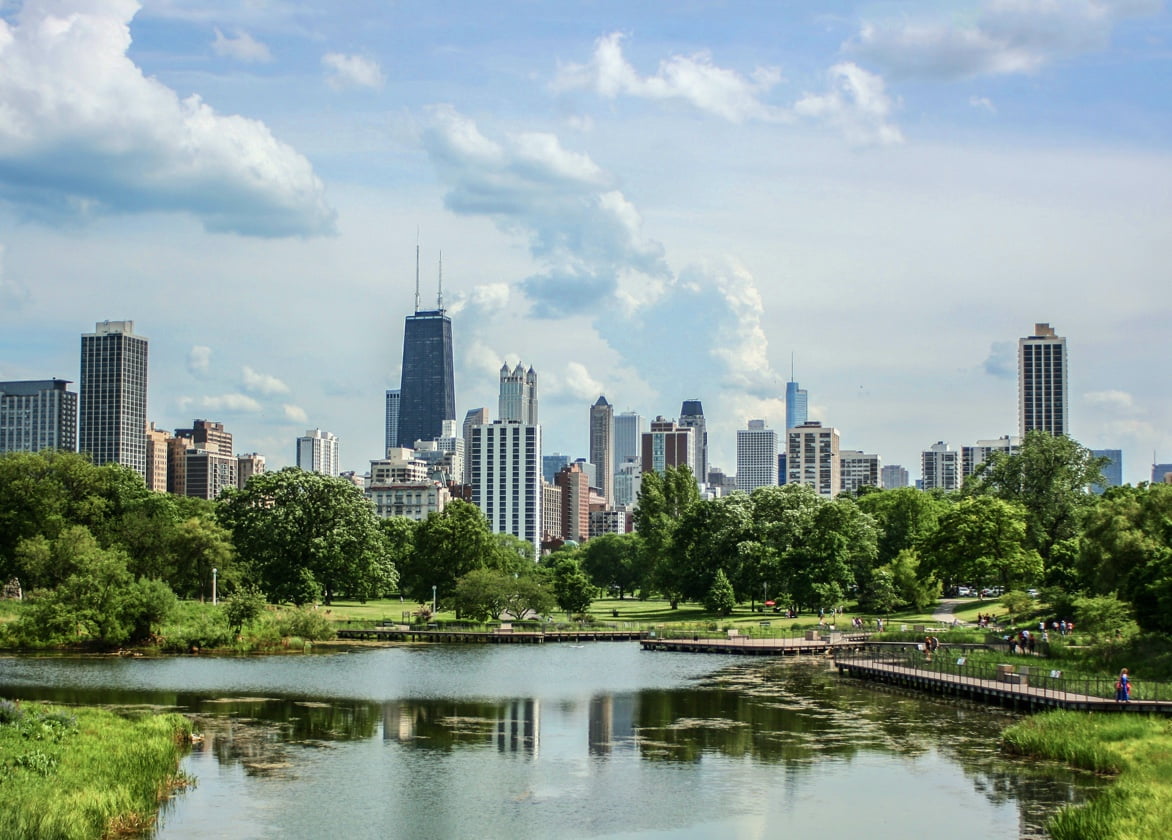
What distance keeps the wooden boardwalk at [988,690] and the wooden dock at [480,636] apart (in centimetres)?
2854

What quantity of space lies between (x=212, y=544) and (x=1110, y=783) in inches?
3079

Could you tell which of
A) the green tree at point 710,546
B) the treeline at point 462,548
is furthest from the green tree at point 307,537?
the green tree at point 710,546

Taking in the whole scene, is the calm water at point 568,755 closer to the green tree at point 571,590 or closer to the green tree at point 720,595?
the green tree at point 720,595

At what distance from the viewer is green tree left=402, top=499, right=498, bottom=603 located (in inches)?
4532

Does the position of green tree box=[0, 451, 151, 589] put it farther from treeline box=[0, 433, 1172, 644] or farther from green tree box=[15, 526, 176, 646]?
green tree box=[15, 526, 176, 646]

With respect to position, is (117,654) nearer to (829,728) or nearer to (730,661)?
(730,661)

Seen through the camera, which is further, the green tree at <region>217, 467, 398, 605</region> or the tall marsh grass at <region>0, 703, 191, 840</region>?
the green tree at <region>217, 467, 398, 605</region>

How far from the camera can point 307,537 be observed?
107438 mm

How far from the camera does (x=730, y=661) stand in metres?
84.6

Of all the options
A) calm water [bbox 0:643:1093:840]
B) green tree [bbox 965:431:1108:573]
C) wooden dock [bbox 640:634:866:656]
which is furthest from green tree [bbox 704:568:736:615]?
calm water [bbox 0:643:1093:840]

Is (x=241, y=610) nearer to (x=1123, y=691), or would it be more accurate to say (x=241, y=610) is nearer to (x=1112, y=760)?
(x=1123, y=691)

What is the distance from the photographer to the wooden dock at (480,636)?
99.9 metres

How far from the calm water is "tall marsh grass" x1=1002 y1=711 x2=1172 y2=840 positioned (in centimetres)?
149

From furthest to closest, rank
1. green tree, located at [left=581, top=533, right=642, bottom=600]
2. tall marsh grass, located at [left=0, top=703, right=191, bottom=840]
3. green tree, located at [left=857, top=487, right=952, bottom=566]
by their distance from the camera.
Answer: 1. green tree, located at [left=581, top=533, right=642, bottom=600]
2. green tree, located at [left=857, top=487, right=952, bottom=566]
3. tall marsh grass, located at [left=0, top=703, right=191, bottom=840]
